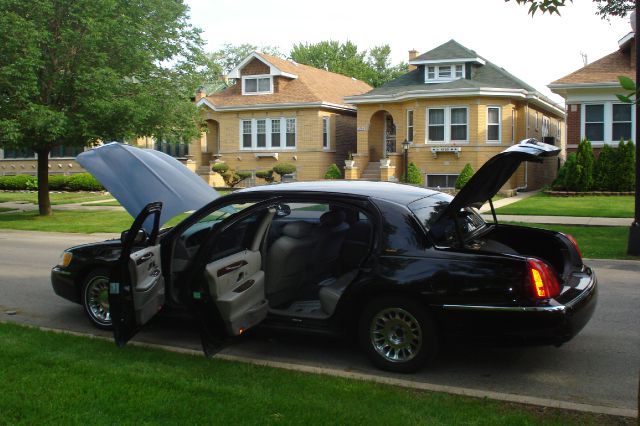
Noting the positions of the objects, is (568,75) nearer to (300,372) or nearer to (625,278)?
(625,278)

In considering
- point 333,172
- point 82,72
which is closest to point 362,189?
point 82,72

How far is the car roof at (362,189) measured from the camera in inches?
233

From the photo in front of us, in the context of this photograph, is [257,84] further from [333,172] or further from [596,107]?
[596,107]

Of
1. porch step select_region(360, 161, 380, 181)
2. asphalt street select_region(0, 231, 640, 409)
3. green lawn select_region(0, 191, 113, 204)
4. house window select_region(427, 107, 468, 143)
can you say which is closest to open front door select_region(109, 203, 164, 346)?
asphalt street select_region(0, 231, 640, 409)

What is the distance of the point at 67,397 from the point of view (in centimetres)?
465

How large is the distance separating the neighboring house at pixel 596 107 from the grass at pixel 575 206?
141 inches

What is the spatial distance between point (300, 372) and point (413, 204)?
68.8 inches

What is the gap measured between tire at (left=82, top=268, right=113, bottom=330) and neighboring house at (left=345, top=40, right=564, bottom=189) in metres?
23.8

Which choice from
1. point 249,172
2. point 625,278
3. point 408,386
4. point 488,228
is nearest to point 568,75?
point 249,172

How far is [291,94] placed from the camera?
115 feet

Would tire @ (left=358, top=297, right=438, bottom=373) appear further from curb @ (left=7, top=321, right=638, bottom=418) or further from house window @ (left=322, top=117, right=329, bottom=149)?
house window @ (left=322, top=117, right=329, bottom=149)

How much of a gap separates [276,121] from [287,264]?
2957cm

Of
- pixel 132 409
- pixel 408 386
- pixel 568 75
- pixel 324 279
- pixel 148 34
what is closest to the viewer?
pixel 132 409

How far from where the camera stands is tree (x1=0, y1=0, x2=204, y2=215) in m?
18.5
